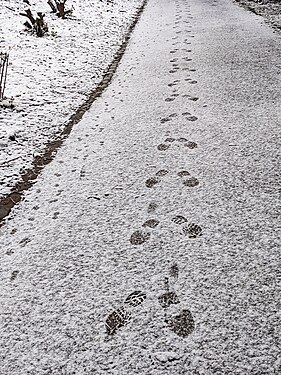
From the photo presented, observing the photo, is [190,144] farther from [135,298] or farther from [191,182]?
[135,298]

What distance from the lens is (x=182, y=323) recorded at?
1.30 meters

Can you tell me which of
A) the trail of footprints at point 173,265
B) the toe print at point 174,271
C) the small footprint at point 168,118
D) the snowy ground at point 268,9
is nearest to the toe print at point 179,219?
the trail of footprints at point 173,265

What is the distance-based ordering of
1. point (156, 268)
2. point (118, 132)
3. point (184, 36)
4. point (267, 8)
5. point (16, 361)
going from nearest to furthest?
point (16, 361), point (156, 268), point (118, 132), point (184, 36), point (267, 8)

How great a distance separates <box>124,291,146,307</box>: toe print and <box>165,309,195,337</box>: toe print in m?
0.14

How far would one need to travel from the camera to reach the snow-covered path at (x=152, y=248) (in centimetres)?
124

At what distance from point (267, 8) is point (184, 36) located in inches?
141

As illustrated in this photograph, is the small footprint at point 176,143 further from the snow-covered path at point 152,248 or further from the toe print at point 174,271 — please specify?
→ the toe print at point 174,271

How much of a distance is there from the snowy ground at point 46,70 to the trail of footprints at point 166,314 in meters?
1.20

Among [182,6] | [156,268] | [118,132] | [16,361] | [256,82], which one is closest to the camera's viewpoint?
[16,361]

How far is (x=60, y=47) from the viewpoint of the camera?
532 centimetres

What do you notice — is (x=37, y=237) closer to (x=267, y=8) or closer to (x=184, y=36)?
(x=184, y=36)

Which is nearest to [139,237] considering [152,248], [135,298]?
[152,248]

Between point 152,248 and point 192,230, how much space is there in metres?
0.24

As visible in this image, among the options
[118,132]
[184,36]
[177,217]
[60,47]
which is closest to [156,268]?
[177,217]
